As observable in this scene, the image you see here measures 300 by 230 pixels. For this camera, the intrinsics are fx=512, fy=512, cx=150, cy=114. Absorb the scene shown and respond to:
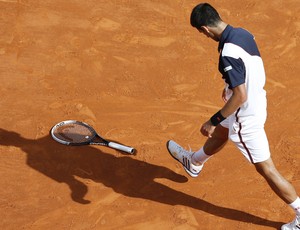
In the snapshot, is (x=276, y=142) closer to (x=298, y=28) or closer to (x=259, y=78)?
(x=259, y=78)

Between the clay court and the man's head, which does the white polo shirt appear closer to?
the man's head

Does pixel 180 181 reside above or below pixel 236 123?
below

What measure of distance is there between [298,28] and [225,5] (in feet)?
4.12

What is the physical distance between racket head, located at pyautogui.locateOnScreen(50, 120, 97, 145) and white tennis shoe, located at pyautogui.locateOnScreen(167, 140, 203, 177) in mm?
993

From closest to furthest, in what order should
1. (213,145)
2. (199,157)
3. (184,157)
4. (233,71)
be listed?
(233,71), (213,145), (199,157), (184,157)

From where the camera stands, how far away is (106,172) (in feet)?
20.1

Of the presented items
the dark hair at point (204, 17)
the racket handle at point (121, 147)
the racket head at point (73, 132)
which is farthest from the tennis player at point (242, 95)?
the racket head at point (73, 132)

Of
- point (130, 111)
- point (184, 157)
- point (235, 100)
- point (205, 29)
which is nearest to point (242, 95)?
point (235, 100)

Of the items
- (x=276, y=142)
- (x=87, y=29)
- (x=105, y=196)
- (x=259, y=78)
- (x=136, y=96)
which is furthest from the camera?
(x=87, y=29)

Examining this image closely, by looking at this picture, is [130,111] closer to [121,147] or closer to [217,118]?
[121,147]

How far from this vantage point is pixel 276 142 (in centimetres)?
648

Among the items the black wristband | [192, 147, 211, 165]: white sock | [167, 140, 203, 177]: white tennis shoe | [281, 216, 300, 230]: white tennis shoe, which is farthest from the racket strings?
[281, 216, 300, 230]: white tennis shoe

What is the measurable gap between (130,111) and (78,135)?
814 mm

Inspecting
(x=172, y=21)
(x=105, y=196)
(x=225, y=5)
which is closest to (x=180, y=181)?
(x=105, y=196)
